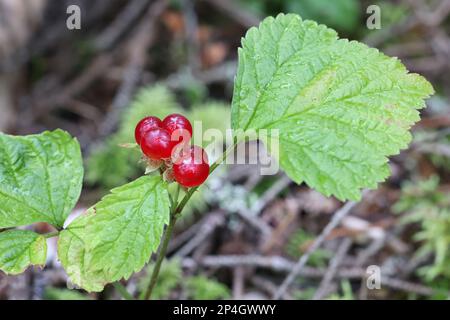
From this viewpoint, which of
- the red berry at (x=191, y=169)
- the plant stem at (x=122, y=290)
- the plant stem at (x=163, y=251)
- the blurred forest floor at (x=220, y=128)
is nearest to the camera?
the red berry at (x=191, y=169)

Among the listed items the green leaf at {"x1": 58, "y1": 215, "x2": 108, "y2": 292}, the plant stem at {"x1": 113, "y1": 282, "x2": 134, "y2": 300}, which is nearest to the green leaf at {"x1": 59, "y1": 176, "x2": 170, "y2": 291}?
the green leaf at {"x1": 58, "y1": 215, "x2": 108, "y2": 292}

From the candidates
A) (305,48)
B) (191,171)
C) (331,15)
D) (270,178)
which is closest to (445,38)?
(331,15)

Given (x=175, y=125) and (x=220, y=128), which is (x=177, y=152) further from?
(x=220, y=128)

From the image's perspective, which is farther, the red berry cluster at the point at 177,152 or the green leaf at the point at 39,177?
the green leaf at the point at 39,177

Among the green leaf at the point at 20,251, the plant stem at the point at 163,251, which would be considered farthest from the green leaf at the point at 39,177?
the plant stem at the point at 163,251

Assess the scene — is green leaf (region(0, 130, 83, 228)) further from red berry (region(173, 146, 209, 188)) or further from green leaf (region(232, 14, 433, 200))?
green leaf (region(232, 14, 433, 200))

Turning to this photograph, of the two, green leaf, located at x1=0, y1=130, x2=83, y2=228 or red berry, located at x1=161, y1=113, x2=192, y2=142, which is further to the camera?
green leaf, located at x1=0, y1=130, x2=83, y2=228

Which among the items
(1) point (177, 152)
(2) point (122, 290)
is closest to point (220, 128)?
(2) point (122, 290)

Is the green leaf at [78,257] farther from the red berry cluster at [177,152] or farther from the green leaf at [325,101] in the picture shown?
the green leaf at [325,101]
